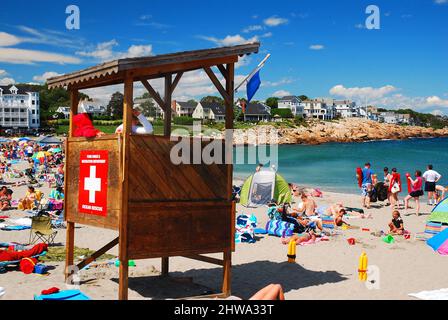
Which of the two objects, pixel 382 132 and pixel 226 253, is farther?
pixel 382 132

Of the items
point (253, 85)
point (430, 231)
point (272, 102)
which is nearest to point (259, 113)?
point (272, 102)

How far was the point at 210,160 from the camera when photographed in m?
7.34

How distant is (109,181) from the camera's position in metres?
7.01

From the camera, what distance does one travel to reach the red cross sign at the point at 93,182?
23.4 feet

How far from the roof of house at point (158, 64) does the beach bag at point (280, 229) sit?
663cm

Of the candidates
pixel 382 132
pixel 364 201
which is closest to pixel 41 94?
pixel 382 132

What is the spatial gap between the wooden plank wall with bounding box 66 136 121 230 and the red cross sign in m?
0.09

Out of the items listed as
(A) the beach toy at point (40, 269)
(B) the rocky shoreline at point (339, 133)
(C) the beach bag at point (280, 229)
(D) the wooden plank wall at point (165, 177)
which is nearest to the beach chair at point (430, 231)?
(C) the beach bag at point (280, 229)

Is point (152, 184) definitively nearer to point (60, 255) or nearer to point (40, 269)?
point (40, 269)

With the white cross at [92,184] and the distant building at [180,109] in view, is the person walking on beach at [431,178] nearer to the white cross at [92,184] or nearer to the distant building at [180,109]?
the distant building at [180,109]

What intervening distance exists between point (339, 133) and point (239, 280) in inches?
4788

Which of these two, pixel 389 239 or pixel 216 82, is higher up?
pixel 216 82

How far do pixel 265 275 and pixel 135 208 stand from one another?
3.64 metres
